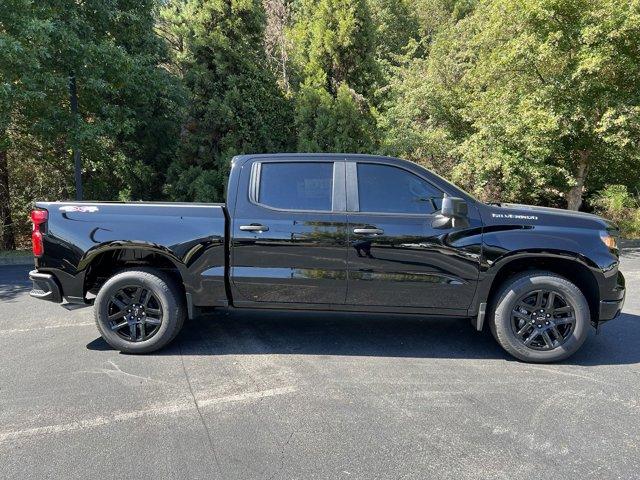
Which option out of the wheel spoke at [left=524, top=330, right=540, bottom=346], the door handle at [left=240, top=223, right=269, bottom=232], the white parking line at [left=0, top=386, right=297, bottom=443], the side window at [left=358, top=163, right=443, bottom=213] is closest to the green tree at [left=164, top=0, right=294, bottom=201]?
the door handle at [left=240, top=223, right=269, bottom=232]

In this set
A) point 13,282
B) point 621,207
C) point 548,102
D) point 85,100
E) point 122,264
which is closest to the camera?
point 122,264

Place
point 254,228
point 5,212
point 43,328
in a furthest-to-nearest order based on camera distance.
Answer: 1. point 5,212
2. point 43,328
3. point 254,228

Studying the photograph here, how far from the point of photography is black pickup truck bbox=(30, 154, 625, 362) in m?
4.00

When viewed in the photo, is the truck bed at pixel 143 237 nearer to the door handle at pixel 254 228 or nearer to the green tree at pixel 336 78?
the door handle at pixel 254 228

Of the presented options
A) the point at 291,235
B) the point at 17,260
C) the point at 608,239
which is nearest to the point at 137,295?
the point at 291,235

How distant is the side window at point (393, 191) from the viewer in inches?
162

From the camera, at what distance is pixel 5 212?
12039 millimetres

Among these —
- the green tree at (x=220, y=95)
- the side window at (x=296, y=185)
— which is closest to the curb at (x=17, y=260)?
the green tree at (x=220, y=95)

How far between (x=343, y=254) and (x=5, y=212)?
11766 millimetres

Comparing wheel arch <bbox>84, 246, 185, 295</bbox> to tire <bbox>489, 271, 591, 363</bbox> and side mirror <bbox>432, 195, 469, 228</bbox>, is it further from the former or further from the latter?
tire <bbox>489, 271, 591, 363</bbox>

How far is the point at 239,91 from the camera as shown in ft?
40.4

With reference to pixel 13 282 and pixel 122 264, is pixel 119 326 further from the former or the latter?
pixel 13 282

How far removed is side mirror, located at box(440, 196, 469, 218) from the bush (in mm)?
12552

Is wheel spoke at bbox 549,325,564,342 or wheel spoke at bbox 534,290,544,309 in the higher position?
wheel spoke at bbox 534,290,544,309
